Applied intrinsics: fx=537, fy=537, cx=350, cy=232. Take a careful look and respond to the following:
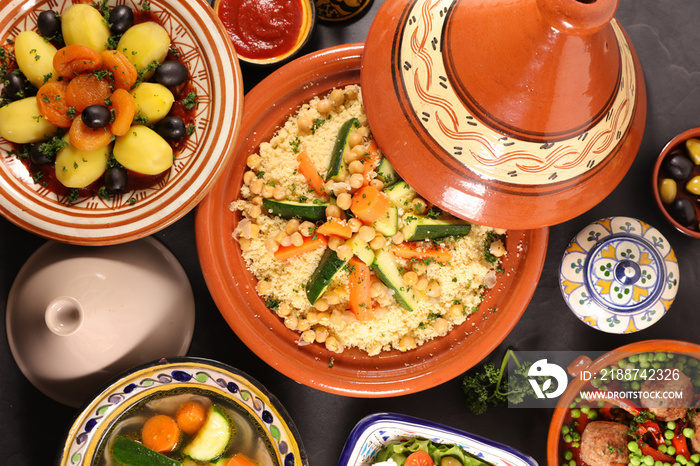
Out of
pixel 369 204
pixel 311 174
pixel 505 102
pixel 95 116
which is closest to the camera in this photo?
pixel 505 102

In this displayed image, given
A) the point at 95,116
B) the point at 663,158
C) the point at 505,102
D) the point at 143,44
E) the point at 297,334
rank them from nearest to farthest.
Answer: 1. the point at 505,102
2. the point at 95,116
3. the point at 143,44
4. the point at 297,334
5. the point at 663,158

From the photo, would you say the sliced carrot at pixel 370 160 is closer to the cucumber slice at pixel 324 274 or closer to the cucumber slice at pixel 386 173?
the cucumber slice at pixel 386 173

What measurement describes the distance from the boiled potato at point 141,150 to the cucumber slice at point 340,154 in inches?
18.5

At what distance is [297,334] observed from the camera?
171 centimetres

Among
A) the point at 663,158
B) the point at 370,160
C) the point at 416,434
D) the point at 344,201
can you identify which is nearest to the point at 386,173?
the point at 370,160

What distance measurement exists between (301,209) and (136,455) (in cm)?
90

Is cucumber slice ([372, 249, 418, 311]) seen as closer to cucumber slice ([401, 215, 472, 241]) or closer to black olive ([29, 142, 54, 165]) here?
cucumber slice ([401, 215, 472, 241])

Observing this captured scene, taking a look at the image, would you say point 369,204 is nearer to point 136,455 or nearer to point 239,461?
point 239,461

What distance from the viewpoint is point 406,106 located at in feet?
3.86

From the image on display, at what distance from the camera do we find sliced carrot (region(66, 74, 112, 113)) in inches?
50.2

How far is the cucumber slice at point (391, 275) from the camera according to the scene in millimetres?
1576

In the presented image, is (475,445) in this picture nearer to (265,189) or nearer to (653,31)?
(265,189)

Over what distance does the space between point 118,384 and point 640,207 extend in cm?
183

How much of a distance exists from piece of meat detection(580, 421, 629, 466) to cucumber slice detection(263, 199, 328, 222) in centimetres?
114
